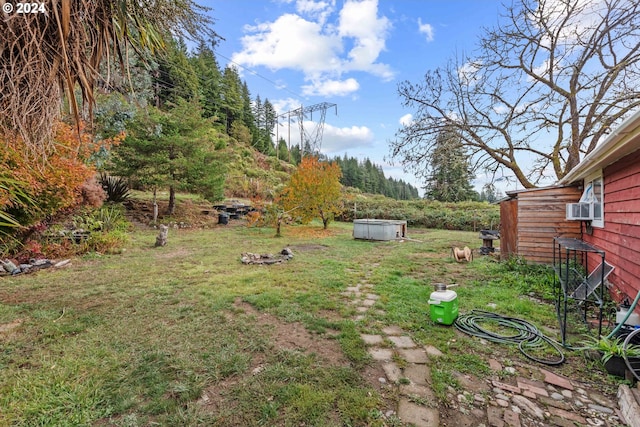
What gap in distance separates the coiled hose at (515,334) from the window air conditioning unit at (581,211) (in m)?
2.82

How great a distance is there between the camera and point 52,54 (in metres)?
1.09

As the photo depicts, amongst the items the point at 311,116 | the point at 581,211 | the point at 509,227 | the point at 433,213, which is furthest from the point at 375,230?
the point at 311,116

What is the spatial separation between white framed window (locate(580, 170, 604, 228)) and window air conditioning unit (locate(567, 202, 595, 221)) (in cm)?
6

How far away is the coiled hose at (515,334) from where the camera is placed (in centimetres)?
247

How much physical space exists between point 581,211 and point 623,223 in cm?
156

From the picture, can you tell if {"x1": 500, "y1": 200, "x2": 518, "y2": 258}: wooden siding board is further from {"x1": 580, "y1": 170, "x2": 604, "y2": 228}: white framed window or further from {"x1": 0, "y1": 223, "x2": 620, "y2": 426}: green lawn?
{"x1": 580, "y1": 170, "x2": 604, "y2": 228}: white framed window

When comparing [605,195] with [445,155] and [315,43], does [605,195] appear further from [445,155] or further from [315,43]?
[315,43]

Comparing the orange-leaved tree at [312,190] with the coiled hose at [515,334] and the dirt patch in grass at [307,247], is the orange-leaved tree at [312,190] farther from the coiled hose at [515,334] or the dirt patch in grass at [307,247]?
the coiled hose at [515,334]

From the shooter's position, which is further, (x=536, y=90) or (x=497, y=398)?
(x=536, y=90)

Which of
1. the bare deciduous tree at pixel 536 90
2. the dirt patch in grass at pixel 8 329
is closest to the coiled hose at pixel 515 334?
the dirt patch in grass at pixel 8 329

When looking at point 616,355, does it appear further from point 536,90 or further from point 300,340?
point 536,90

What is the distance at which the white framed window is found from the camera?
410 centimetres

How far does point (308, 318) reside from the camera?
305 cm

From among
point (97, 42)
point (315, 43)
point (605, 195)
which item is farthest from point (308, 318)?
point (315, 43)
